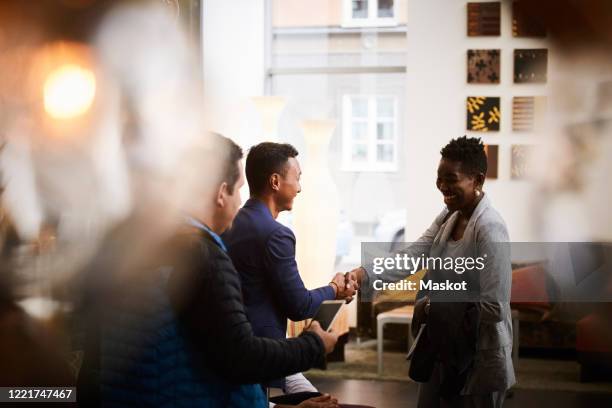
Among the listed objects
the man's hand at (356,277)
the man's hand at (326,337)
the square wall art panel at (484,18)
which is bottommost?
the man's hand at (356,277)

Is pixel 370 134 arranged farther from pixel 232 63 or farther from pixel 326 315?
pixel 326 315

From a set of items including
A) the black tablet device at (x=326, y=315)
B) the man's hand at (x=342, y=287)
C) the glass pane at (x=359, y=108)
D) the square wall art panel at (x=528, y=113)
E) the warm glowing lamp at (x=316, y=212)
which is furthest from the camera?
the glass pane at (x=359, y=108)

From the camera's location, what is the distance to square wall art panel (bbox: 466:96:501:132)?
369 cm

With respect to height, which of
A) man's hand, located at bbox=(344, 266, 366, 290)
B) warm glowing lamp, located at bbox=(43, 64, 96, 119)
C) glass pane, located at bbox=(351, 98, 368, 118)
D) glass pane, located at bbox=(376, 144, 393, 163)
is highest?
glass pane, located at bbox=(351, 98, 368, 118)

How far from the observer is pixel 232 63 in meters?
3.50

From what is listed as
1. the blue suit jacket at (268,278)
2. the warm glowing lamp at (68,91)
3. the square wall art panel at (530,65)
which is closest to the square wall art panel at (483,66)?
the square wall art panel at (530,65)

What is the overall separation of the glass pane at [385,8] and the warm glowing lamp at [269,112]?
720 millimetres

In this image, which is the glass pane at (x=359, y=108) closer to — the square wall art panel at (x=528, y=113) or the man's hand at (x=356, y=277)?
the square wall art panel at (x=528, y=113)

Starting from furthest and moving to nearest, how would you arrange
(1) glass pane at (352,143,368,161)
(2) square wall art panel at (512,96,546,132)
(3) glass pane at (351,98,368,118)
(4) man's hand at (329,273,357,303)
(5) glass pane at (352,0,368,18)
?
(3) glass pane at (351,98,368,118), (5) glass pane at (352,0,368,18), (1) glass pane at (352,143,368,161), (2) square wall art panel at (512,96,546,132), (4) man's hand at (329,273,357,303)

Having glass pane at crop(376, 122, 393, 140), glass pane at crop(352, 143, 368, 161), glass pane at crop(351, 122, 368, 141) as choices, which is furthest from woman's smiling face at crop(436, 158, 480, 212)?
glass pane at crop(352, 143, 368, 161)

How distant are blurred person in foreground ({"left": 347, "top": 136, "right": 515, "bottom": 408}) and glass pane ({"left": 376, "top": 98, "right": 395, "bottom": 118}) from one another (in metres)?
2.15

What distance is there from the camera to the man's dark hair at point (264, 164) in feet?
6.43

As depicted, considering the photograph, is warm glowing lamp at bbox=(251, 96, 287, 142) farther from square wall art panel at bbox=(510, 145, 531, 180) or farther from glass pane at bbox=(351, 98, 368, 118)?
square wall art panel at bbox=(510, 145, 531, 180)

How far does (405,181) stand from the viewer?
4.36 m
